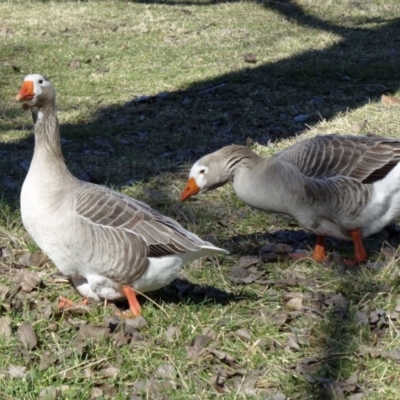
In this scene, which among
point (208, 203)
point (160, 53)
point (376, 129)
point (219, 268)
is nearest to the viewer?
point (219, 268)

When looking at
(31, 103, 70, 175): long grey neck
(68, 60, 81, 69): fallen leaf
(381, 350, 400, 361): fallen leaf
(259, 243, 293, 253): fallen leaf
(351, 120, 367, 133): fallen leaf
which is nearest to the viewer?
(381, 350, 400, 361): fallen leaf

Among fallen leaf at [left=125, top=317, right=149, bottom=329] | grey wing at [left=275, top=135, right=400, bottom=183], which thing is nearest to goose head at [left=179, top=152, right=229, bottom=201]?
grey wing at [left=275, top=135, right=400, bottom=183]

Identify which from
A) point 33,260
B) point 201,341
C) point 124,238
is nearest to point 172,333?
point 201,341

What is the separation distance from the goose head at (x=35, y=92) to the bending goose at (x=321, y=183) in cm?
112

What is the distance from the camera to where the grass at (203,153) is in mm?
3984

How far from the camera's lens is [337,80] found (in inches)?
417

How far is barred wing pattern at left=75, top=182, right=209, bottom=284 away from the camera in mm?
4328

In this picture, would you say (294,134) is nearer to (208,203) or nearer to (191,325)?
(208,203)

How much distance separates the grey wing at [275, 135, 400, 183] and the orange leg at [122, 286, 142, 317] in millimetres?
1473

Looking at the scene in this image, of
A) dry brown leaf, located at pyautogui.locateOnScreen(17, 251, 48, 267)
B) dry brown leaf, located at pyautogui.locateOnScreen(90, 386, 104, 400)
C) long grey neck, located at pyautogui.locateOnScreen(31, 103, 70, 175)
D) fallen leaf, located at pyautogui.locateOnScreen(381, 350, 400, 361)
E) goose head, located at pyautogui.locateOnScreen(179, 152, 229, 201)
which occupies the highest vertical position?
long grey neck, located at pyautogui.locateOnScreen(31, 103, 70, 175)

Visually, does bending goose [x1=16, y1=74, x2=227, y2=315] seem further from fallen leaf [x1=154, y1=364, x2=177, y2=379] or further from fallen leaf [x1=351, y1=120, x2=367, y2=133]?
fallen leaf [x1=351, y1=120, x2=367, y2=133]

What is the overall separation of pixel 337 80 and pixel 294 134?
2.44m

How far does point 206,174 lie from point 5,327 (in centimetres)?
166

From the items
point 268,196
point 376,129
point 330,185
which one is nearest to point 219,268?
point 268,196
